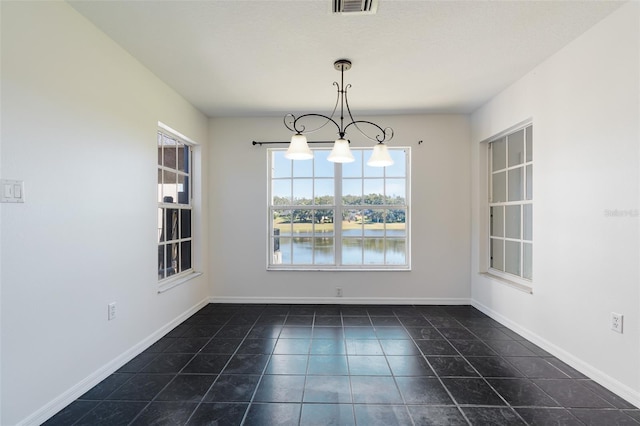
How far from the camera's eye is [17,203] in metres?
1.59

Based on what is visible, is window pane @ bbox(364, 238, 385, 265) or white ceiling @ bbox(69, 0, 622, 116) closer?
white ceiling @ bbox(69, 0, 622, 116)

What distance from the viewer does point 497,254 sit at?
351cm

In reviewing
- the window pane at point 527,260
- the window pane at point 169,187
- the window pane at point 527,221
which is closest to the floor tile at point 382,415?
the window pane at point 527,260

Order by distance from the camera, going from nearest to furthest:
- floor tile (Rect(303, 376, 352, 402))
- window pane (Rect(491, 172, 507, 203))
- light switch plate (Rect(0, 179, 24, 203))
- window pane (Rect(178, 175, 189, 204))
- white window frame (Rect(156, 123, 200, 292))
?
1. light switch plate (Rect(0, 179, 24, 203))
2. floor tile (Rect(303, 376, 352, 402))
3. white window frame (Rect(156, 123, 200, 292))
4. window pane (Rect(491, 172, 507, 203))
5. window pane (Rect(178, 175, 189, 204))

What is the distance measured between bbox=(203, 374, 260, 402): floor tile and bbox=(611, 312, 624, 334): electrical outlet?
2425mm

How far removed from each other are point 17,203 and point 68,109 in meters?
0.67

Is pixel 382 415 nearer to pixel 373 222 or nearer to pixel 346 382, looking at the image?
pixel 346 382

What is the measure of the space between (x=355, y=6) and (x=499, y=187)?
2647 millimetres

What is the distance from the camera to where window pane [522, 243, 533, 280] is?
291cm

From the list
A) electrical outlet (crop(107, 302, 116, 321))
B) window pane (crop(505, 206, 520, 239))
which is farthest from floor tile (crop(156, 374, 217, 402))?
window pane (crop(505, 206, 520, 239))

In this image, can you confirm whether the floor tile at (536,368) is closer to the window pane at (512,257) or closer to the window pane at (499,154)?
the window pane at (512,257)

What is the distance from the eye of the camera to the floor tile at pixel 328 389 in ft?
6.30

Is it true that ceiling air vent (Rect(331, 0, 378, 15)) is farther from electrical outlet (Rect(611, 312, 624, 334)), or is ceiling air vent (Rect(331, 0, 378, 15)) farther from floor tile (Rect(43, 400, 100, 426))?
floor tile (Rect(43, 400, 100, 426))

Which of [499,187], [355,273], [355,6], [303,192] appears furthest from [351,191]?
[355,6]
